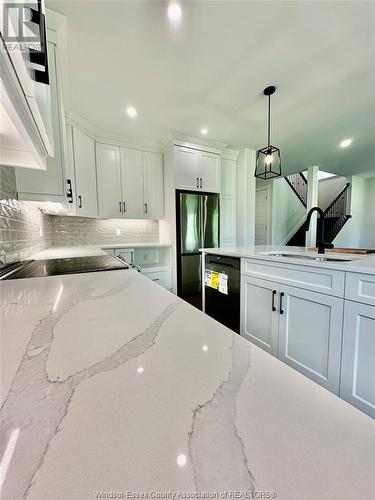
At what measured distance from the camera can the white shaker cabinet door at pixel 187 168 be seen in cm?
317

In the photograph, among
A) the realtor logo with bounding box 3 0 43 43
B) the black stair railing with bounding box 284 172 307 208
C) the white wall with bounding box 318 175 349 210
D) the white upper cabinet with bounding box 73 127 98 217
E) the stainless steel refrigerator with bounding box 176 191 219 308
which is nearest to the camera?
the realtor logo with bounding box 3 0 43 43

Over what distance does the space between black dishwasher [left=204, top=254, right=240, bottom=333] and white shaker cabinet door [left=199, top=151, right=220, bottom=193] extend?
1625 millimetres

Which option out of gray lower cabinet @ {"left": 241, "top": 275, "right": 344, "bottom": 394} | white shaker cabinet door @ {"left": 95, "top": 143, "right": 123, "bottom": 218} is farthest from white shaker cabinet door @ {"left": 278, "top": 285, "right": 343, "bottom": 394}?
Answer: white shaker cabinet door @ {"left": 95, "top": 143, "right": 123, "bottom": 218}

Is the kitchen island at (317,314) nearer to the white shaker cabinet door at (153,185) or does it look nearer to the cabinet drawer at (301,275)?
the cabinet drawer at (301,275)

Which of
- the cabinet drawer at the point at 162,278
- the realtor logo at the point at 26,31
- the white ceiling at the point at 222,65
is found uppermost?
the white ceiling at the point at 222,65

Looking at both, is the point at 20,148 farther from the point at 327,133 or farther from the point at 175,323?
the point at 327,133

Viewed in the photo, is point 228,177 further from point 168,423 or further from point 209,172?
point 168,423

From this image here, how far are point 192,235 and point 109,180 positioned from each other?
148cm

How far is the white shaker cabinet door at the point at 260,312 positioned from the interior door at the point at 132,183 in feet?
7.23

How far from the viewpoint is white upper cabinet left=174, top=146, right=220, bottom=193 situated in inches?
125

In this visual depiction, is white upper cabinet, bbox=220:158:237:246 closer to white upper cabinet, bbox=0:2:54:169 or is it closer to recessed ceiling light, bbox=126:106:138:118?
recessed ceiling light, bbox=126:106:138:118

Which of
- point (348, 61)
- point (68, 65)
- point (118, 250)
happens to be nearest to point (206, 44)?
point (68, 65)

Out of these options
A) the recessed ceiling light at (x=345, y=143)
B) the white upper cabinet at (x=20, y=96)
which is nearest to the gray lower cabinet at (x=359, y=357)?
the white upper cabinet at (x=20, y=96)

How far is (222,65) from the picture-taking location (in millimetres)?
1832
